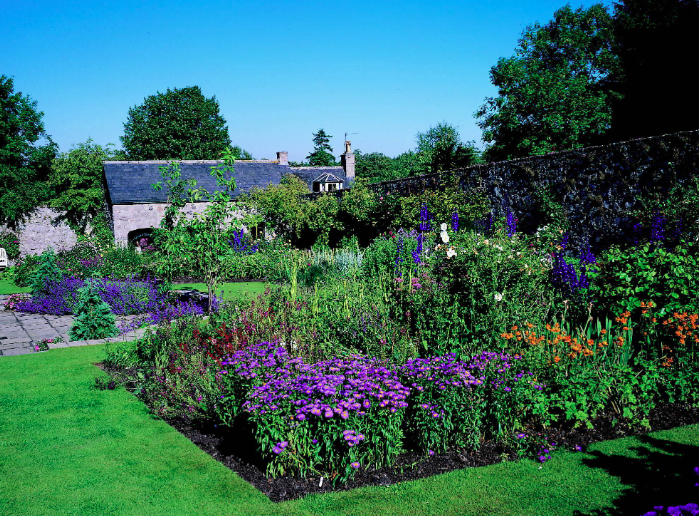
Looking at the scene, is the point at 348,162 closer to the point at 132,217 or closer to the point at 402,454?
the point at 132,217

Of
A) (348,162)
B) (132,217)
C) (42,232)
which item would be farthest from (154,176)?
(348,162)

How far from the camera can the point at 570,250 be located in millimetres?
8859

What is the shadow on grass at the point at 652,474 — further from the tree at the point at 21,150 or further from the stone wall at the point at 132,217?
the tree at the point at 21,150

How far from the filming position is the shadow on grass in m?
3.02

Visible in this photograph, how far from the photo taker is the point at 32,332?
856cm

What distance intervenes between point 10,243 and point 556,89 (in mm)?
26307

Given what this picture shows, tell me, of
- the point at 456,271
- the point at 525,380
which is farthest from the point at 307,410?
the point at 456,271

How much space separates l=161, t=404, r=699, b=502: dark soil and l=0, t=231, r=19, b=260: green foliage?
62.9ft

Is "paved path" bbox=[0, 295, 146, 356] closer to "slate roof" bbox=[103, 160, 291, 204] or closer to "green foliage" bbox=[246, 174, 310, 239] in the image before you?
"green foliage" bbox=[246, 174, 310, 239]

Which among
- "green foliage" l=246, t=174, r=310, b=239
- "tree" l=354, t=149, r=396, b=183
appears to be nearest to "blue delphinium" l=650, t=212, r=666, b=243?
"green foliage" l=246, t=174, r=310, b=239

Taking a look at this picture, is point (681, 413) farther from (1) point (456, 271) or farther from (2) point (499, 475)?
(1) point (456, 271)

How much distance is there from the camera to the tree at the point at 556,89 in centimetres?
2645

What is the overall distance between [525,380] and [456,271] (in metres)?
1.66

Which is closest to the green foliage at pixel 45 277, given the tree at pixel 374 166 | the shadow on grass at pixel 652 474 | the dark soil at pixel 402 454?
the dark soil at pixel 402 454
